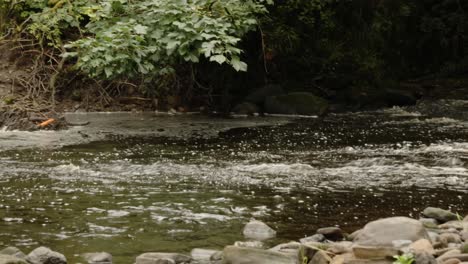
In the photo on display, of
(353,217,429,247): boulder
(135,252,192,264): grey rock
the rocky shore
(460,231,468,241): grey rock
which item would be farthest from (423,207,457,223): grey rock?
(135,252,192,264): grey rock

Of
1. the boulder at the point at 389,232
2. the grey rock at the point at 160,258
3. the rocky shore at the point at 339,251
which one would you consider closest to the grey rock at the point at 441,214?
the rocky shore at the point at 339,251

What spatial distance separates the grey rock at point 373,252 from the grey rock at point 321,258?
0.17 m

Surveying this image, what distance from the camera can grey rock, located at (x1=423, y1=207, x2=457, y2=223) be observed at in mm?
5730

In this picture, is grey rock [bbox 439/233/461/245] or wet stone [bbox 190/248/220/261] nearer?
wet stone [bbox 190/248/220/261]

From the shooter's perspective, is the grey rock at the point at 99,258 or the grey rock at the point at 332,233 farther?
the grey rock at the point at 332,233

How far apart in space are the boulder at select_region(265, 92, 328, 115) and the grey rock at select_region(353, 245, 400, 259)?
9343mm

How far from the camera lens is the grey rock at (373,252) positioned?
4305 millimetres

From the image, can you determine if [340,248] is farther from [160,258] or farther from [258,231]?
[160,258]

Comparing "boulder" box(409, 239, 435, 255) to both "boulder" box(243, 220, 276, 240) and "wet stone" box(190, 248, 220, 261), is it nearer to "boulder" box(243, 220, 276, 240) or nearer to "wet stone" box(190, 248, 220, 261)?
"boulder" box(243, 220, 276, 240)

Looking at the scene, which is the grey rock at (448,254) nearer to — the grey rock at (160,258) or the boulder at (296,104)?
the grey rock at (160,258)

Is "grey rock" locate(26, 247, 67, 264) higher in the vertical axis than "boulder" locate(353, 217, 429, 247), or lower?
lower

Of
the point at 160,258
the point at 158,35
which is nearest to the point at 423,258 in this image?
the point at 160,258

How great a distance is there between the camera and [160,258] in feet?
14.7

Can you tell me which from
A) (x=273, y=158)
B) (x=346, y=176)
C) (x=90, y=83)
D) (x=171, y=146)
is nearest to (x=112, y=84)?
(x=90, y=83)
